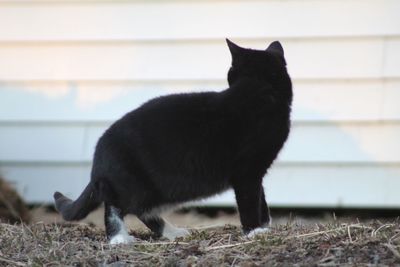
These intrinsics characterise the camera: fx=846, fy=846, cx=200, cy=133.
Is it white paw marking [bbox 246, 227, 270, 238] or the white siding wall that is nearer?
white paw marking [bbox 246, 227, 270, 238]

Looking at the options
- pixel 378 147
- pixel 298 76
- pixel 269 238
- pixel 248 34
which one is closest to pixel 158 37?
pixel 248 34

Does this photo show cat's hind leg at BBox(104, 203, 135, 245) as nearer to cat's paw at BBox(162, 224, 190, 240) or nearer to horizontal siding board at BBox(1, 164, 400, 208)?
cat's paw at BBox(162, 224, 190, 240)

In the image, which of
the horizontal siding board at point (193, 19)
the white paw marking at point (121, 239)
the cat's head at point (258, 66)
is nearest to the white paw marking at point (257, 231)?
the white paw marking at point (121, 239)

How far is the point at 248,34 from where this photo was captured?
6.07m

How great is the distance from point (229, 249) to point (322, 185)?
258 centimetres

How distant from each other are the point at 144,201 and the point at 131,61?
7.32 ft

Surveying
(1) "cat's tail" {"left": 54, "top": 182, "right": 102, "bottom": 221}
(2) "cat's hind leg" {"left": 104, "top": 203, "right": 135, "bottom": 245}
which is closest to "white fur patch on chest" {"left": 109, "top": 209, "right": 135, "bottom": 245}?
(2) "cat's hind leg" {"left": 104, "top": 203, "right": 135, "bottom": 245}

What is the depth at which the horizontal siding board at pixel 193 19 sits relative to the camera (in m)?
5.99

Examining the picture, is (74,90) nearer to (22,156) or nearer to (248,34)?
(22,156)

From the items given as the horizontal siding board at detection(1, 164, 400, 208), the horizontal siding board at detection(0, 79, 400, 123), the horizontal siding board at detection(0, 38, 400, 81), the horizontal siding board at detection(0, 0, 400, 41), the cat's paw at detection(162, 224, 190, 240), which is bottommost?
the horizontal siding board at detection(1, 164, 400, 208)

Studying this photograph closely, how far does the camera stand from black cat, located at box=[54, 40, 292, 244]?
4109 millimetres

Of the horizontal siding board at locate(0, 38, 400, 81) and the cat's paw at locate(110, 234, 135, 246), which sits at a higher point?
the horizontal siding board at locate(0, 38, 400, 81)

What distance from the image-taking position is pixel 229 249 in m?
3.65

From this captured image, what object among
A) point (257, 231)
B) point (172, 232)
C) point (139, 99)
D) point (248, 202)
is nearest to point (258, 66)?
point (248, 202)
